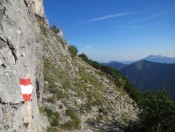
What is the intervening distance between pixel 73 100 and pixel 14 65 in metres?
20.2

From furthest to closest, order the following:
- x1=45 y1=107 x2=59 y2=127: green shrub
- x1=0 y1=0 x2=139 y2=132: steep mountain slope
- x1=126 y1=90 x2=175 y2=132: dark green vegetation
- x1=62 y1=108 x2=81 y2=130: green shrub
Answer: x1=126 y1=90 x2=175 y2=132: dark green vegetation → x1=62 y1=108 x2=81 y2=130: green shrub → x1=45 y1=107 x2=59 y2=127: green shrub → x1=0 y1=0 x2=139 y2=132: steep mountain slope

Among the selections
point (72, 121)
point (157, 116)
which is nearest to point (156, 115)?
point (157, 116)

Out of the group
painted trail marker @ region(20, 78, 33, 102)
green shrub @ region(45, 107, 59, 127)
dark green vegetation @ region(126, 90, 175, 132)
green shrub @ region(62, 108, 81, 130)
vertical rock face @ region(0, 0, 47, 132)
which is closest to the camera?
vertical rock face @ region(0, 0, 47, 132)

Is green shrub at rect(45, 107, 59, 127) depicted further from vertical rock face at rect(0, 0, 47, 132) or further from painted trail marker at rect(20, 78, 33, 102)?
painted trail marker at rect(20, 78, 33, 102)

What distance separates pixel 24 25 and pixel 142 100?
23.3 meters

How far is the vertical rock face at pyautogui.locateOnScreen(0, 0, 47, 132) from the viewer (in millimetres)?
10273

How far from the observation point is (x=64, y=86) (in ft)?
106

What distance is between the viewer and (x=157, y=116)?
30.2 meters

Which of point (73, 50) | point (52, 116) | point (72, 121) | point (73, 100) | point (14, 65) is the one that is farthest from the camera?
point (73, 50)

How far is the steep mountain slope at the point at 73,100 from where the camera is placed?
87.9ft

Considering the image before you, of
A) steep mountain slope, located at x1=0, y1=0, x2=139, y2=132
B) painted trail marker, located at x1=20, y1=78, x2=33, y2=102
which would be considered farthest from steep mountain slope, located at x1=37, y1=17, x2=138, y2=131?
painted trail marker, located at x1=20, y1=78, x2=33, y2=102

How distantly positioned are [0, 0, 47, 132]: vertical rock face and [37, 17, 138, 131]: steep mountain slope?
11013 millimetres

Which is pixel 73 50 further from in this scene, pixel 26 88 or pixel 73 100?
pixel 26 88

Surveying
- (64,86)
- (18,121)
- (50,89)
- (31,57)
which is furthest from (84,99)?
(18,121)
